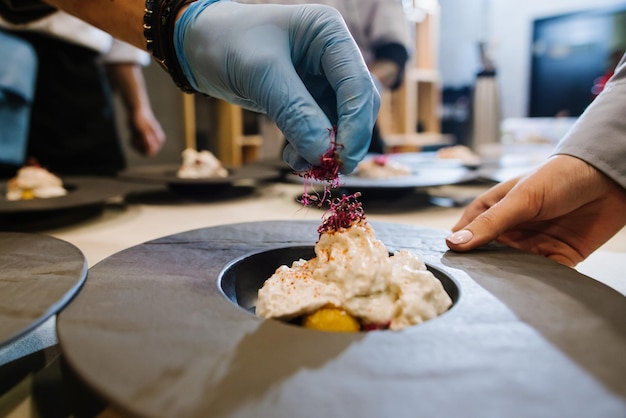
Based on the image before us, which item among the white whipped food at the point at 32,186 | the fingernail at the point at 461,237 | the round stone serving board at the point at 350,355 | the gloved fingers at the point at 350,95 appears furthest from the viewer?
the white whipped food at the point at 32,186

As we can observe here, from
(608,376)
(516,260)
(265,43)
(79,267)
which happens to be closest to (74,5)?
(265,43)

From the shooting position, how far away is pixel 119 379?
0.46m

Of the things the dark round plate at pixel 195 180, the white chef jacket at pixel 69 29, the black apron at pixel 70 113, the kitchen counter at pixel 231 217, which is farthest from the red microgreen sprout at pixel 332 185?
the black apron at pixel 70 113

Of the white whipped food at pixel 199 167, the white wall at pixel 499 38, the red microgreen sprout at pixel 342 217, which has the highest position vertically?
the white wall at pixel 499 38

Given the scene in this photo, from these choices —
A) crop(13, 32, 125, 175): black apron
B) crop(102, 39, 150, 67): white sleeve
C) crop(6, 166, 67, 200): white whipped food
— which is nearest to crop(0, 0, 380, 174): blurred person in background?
crop(6, 166, 67, 200): white whipped food

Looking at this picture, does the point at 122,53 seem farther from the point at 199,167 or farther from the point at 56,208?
the point at 56,208

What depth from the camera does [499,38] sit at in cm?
659

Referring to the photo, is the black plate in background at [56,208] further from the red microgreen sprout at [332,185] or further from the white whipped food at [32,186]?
the red microgreen sprout at [332,185]

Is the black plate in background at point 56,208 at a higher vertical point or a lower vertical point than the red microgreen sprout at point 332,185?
lower

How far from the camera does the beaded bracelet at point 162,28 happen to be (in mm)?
1037

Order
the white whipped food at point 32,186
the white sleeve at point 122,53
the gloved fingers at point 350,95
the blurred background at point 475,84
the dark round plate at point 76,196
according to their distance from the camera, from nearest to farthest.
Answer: the gloved fingers at point 350,95 → the dark round plate at point 76,196 → the white whipped food at point 32,186 → the white sleeve at point 122,53 → the blurred background at point 475,84

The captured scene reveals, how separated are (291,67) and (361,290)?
0.44 meters

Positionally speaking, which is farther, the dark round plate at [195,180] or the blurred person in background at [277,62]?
the dark round plate at [195,180]

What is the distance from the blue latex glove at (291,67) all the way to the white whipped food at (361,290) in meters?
0.17
